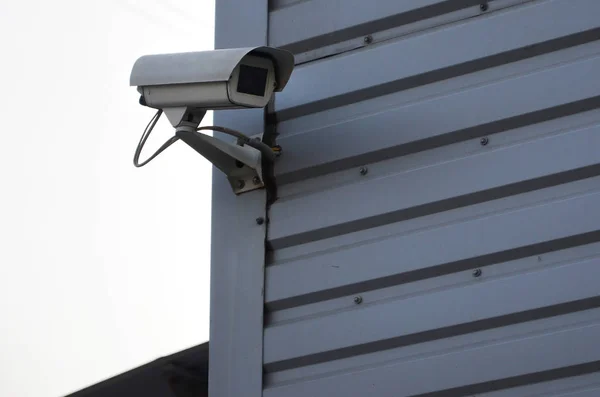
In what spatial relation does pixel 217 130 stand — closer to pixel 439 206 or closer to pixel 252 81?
pixel 252 81

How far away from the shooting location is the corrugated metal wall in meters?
2.99

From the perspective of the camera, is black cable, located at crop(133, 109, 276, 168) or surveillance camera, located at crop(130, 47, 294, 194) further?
black cable, located at crop(133, 109, 276, 168)

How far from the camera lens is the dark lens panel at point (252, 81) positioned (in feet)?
10.7

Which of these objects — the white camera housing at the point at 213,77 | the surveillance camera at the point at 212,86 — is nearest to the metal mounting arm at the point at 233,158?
the surveillance camera at the point at 212,86

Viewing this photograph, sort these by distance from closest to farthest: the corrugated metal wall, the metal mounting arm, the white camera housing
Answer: the corrugated metal wall
the white camera housing
the metal mounting arm

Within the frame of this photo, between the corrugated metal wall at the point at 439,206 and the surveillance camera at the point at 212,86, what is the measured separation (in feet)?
0.69

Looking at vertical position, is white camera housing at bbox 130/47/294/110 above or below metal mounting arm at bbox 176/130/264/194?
above

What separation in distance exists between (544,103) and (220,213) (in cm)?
121

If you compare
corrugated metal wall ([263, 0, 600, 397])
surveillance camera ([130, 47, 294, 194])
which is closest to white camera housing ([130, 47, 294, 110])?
surveillance camera ([130, 47, 294, 194])

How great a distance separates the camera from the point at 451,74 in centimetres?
334

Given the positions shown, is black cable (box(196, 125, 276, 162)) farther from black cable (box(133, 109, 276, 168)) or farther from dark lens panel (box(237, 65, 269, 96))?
dark lens panel (box(237, 65, 269, 96))

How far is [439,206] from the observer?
10.5 feet

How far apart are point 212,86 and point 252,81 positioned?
0.47 ft

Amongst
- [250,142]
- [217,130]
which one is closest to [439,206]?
[250,142]
